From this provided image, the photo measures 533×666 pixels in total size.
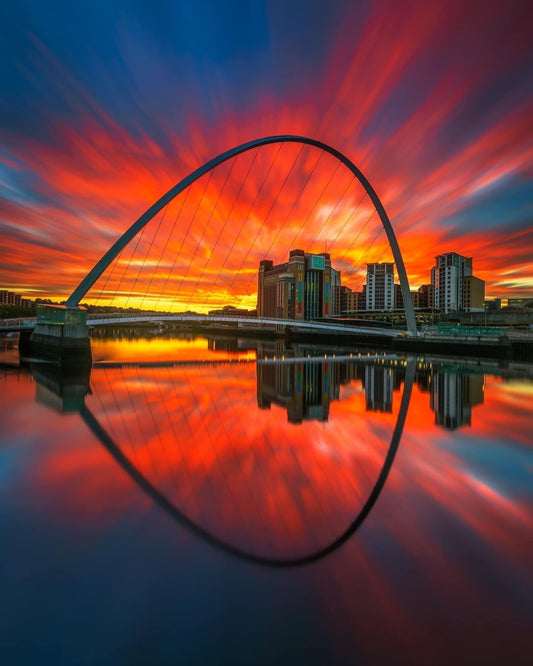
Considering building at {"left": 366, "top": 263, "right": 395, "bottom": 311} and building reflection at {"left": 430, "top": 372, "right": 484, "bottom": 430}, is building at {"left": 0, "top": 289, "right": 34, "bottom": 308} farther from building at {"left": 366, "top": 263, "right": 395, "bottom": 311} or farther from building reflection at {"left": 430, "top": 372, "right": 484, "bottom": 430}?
building reflection at {"left": 430, "top": 372, "right": 484, "bottom": 430}

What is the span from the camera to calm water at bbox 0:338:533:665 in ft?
9.03

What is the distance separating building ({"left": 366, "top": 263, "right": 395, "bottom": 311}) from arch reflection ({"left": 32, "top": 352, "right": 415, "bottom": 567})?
346 feet

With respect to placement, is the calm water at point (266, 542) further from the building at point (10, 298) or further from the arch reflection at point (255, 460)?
the building at point (10, 298)

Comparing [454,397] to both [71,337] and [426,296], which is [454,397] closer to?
[71,337]

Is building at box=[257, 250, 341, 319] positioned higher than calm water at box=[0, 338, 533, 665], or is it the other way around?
building at box=[257, 250, 341, 319]

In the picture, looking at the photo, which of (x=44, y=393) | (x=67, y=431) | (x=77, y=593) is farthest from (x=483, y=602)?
(x=44, y=393)

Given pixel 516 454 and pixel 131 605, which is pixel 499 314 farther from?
pixel 131 605

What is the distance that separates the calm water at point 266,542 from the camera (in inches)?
108

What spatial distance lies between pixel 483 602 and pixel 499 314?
7395cm

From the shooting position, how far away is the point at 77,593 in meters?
3.24

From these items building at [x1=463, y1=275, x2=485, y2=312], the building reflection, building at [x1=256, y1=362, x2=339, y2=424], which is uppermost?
building at [x1=463, y1=275, x2=485, y2=312]

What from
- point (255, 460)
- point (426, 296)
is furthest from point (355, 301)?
point (255, 460)

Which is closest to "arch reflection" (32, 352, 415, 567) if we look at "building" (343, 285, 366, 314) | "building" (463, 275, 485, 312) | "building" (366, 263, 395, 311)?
"building" (463, 275, 485, 312)

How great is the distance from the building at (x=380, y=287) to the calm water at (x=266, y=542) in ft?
361
